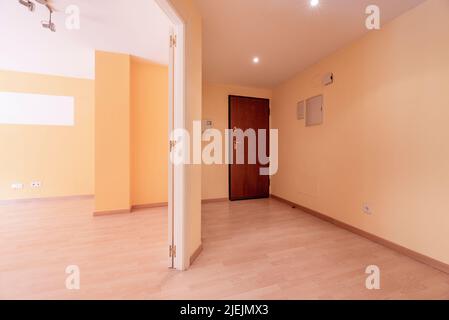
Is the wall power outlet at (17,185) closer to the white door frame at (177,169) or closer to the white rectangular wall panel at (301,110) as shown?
the white door frame at (177,169)

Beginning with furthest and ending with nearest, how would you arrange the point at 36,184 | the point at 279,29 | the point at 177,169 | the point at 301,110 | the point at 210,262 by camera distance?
the point at 36,184, the point at 301,110, the point at 279,29, the point at 210,262, the point at 177,169

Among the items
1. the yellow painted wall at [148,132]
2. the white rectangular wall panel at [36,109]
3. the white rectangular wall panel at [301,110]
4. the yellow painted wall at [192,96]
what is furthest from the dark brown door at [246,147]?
the white rectangular wall panel at [36,109]

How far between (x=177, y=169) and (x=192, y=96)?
0.73m

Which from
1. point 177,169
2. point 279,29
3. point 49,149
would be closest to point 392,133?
point 279,29

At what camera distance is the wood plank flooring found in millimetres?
1412

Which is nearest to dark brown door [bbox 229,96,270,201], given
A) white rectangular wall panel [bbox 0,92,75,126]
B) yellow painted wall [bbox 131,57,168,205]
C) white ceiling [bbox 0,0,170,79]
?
yellow painted wall [bbox 131,57,168,205]

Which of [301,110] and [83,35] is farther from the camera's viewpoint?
[301,110]

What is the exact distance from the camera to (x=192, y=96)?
1799 millimetres

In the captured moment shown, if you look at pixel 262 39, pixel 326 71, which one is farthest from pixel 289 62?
pixel 262 39

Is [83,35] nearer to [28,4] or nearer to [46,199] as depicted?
[28,4]

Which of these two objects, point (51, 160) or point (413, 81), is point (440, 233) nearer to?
point (413, 81)

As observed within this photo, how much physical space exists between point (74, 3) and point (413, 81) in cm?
364

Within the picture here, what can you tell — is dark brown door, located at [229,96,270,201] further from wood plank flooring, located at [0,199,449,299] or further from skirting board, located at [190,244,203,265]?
skirting board, located at [190,244,203,265]

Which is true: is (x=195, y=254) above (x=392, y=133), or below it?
below
